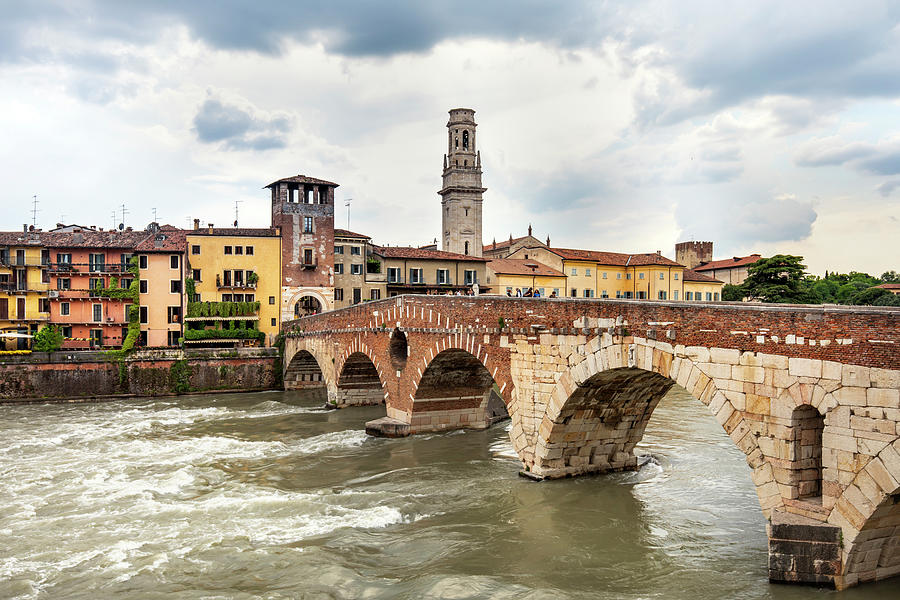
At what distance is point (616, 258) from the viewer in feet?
199

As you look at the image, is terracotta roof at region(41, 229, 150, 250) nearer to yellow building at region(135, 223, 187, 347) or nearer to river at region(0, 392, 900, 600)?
yellow building at region(135, 223, 187, 347)

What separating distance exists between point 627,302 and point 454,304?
7.43m

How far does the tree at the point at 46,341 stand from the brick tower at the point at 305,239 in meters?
13.3

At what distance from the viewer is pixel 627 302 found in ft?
48.7

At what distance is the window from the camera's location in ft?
143

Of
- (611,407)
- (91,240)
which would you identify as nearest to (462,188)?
(91,240)

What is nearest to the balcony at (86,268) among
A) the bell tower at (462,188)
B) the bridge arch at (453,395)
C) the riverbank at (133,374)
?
the riverbank at (133,374)

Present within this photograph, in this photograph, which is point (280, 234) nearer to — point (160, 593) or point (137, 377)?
point (137, 377)

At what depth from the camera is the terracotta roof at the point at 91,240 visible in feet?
143

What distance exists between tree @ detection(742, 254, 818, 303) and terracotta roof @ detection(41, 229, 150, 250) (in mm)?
40306

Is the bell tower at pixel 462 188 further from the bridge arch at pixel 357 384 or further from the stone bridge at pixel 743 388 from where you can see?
the stone bridge at pixel 743 388

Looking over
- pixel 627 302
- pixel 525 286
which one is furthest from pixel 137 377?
pixel 627 302

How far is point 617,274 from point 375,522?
47.4m

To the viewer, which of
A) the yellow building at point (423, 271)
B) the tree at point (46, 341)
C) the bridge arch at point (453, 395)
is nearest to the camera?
the bridge arch at point (453, 395)
